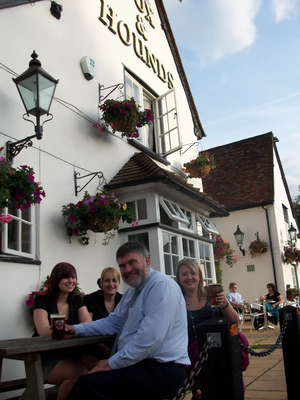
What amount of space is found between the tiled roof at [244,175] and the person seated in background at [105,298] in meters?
13.2

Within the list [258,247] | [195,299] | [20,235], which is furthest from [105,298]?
[258,247]

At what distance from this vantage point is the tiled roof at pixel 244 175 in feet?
57.5

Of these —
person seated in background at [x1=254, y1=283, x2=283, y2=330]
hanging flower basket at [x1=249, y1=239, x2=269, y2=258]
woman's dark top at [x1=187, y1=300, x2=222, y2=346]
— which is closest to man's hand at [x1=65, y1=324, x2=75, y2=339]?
woman's dark top at [x1=187, y1=300, x2=222, y2=346]

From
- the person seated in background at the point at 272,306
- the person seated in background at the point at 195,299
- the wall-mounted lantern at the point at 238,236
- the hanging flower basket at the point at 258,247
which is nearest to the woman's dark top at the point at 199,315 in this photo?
the person seated in background at the point at 195,299

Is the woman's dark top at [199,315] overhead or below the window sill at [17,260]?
below

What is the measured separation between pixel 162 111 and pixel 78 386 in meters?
7.95

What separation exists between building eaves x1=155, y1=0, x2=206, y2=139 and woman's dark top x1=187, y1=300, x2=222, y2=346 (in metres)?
8.45

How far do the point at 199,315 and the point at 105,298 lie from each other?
1.13m

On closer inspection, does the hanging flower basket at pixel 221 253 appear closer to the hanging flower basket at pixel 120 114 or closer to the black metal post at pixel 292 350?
the hanging flower basket at pixel 120 114

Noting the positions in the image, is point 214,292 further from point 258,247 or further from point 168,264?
point 258,247

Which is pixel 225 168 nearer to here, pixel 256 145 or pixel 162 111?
pixel 256 145

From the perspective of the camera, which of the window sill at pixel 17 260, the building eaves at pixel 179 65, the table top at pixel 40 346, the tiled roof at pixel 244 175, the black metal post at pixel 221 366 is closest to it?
the table top at pixel 40 346

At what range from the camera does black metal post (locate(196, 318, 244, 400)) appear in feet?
8.99

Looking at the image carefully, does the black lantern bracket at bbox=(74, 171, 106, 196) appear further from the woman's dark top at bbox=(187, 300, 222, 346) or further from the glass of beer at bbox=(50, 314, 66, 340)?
the glass of beer at bbox=(50, 314, 66, 340)
